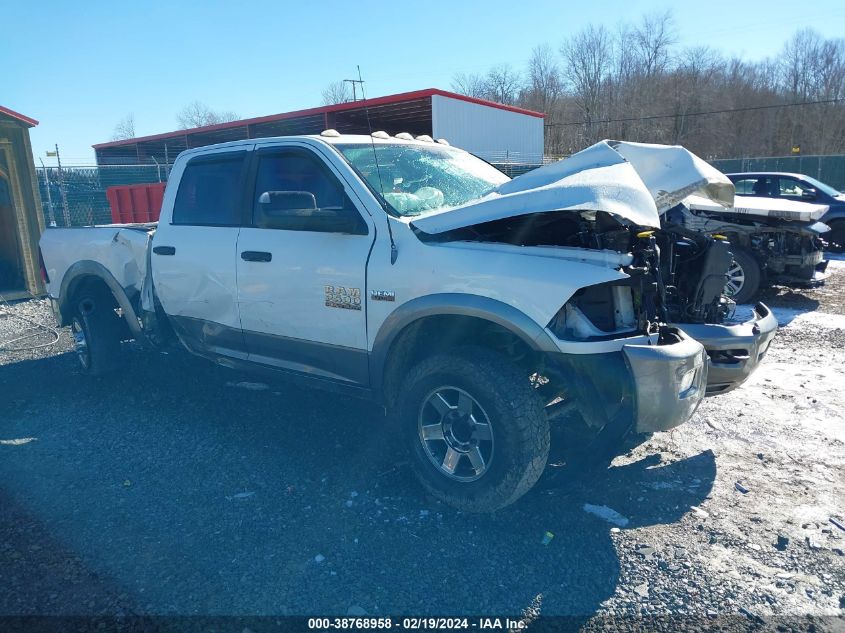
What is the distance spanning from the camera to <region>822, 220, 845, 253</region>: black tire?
509 inches

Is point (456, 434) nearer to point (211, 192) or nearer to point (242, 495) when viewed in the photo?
point (242, 495)

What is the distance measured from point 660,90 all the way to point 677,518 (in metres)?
57.2

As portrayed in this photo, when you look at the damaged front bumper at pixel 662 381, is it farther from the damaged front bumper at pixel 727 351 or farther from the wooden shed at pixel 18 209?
the wooden shed at pixel 18 209

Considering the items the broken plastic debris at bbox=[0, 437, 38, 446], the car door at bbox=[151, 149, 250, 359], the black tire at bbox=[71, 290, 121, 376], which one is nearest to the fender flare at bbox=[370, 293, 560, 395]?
the car door at bbox=[151, 149, 250, 359]

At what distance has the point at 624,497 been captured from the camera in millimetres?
3707

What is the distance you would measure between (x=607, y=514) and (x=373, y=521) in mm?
1309

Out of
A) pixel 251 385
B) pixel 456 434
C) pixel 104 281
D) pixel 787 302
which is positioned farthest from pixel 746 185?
pixel 104 281

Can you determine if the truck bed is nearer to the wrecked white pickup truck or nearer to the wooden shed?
the wrecked white pickup truck

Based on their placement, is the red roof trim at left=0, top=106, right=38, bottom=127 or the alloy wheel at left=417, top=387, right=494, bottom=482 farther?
the red roof trim at left=0, top=106, right=38, bottom=127

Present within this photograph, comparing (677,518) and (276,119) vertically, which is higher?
(276,119)

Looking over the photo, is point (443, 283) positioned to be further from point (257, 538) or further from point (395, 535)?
point (257, 538)

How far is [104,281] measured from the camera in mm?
5812

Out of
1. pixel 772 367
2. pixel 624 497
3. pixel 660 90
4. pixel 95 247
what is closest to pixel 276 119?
pixel 95 247

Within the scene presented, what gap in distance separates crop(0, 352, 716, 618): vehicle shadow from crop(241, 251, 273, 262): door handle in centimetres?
130
